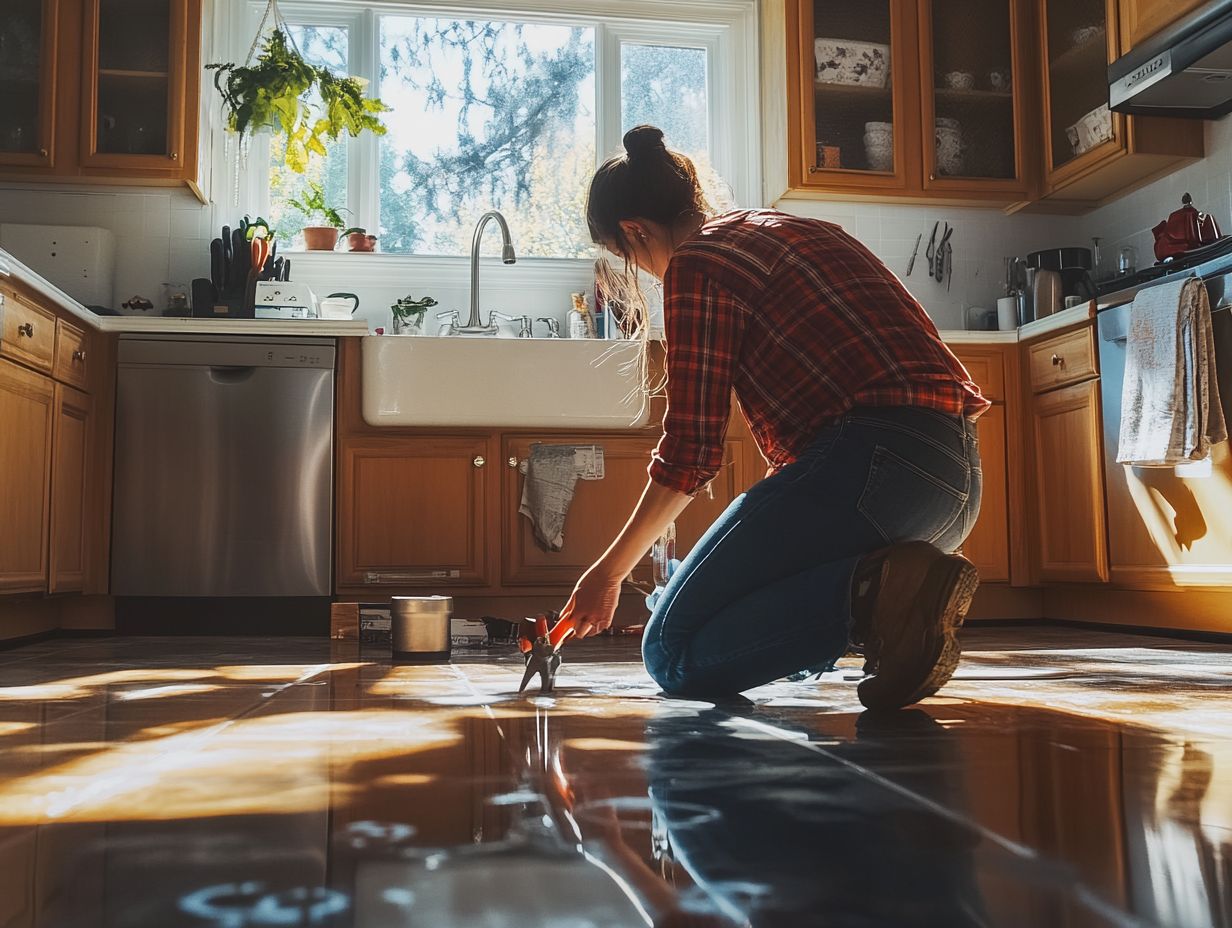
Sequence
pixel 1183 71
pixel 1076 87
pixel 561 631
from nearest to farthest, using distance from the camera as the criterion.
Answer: pixel 561 631 → pixel 1183 71 → pixel 1076 87

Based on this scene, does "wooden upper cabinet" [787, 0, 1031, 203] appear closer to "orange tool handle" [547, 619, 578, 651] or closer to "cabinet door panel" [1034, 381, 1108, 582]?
"cabinet door panel" [1034, 381, 1108, 582]

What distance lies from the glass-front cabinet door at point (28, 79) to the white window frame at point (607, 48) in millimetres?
665

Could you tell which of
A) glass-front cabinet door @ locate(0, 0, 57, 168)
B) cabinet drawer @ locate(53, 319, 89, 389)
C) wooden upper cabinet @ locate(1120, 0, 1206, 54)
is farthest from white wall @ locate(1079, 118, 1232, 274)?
glass-front cabinet door @ locate(0, 0, 57, 168)

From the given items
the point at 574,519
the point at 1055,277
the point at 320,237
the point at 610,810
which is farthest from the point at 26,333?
the point at 1055,277

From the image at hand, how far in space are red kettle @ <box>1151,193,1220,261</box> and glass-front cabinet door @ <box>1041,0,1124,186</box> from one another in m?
0.44

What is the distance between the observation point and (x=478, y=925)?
1.85 feet

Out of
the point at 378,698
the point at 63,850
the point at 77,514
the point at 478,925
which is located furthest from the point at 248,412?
the point at 478,925

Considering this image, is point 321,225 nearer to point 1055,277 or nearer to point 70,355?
point 70,355

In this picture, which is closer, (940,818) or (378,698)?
(940,818)

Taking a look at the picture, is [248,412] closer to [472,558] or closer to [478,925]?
[472,558]

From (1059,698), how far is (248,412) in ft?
8.20

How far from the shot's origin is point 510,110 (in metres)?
4.44

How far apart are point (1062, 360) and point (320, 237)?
255cm

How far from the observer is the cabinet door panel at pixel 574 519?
11.5 feet
